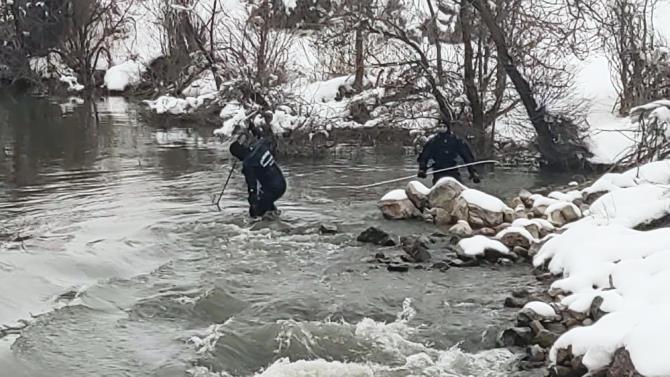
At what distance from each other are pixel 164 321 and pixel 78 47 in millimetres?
33749

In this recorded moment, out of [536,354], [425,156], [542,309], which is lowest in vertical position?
[536,354]

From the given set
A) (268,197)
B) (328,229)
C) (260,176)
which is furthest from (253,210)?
(328,229)

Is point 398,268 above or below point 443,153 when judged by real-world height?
below

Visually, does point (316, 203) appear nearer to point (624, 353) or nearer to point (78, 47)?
point (624, 353)

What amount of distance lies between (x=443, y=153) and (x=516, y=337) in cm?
775

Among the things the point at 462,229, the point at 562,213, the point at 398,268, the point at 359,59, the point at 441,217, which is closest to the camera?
the point at 398,268

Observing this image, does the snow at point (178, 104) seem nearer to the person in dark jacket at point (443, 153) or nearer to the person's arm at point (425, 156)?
the person in dark jacket at point (443, 153)

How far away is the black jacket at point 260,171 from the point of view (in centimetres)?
1354

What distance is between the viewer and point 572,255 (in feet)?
33.4

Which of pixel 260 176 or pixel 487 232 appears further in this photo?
pixel 260 176

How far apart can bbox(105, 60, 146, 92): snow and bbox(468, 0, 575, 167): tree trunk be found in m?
23.8

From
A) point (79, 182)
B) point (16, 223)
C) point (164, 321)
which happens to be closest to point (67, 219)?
point (16, 223)

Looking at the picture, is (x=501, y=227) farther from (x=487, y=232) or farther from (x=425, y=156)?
(x=425, y=156)

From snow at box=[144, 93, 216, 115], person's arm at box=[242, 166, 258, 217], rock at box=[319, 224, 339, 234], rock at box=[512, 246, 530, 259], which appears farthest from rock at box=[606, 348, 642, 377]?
snow at box=[144, 93, 216, 115]
